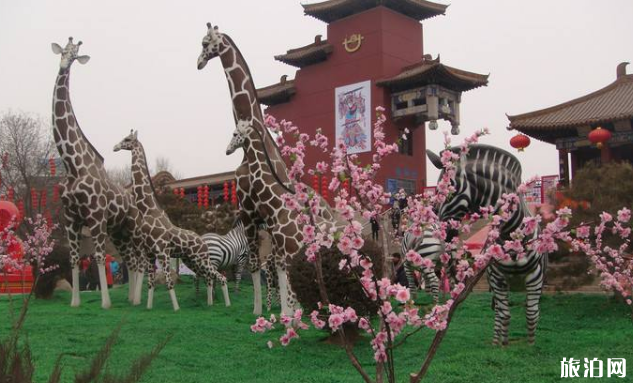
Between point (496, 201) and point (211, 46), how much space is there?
5.45m

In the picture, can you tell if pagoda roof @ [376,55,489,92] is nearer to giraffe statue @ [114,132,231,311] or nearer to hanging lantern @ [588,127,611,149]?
hanging lantern @ [588,127,611,149]

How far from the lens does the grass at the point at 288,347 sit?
6.22m

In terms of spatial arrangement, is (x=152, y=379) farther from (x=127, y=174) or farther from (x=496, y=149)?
(x=127, y=174)

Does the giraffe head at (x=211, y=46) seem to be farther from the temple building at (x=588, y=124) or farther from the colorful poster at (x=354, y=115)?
the colorful poster at (x=354, y=115)

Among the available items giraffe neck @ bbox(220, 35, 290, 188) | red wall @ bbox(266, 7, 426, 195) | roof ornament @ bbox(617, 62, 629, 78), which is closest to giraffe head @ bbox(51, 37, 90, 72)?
giraffe neck @ bbox(220, 35, 290, 188)

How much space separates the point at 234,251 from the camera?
1352 centimetres

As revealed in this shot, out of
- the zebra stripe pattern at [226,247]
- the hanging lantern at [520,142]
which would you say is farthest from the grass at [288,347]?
the hanging lantern at [520,142]

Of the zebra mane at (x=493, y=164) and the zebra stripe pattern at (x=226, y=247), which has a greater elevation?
the zebra mane at (x=493, y=164)

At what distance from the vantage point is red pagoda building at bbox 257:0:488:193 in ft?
84.9

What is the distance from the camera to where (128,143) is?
12.6m

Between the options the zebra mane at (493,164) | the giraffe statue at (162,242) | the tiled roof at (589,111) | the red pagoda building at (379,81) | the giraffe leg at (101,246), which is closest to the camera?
→ the zebra mane at (493,164)

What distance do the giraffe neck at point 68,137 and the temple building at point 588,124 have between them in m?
13.5

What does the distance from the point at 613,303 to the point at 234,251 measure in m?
7.01

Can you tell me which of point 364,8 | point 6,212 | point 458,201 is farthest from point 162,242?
point 364,8
